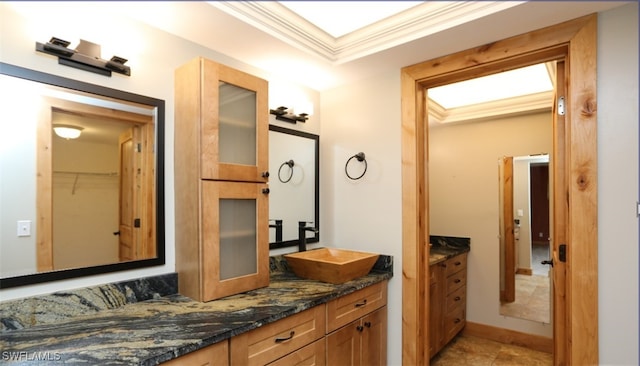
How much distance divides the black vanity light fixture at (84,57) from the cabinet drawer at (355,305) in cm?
156

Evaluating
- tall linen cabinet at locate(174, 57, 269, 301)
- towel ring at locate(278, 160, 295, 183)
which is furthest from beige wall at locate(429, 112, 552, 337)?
tall linen cabinet at locate(174, 57, 269, 301)

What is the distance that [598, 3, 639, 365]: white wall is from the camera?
1368 millimetres

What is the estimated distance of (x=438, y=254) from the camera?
2934mm

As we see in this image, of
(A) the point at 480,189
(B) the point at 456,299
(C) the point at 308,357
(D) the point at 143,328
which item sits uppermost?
(A) the point at 480,189

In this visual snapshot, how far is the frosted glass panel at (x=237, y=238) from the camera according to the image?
1653 mm

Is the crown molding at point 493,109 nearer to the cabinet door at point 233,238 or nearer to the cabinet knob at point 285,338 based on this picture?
the cabinet door at point 233,238

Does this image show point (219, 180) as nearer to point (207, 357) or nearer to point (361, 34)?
point (207, 357)

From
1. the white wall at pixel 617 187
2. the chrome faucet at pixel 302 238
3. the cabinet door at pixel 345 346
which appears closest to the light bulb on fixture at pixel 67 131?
the chrome faucet at pixel 302 238

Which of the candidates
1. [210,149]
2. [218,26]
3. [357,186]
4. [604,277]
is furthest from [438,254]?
[218,26]

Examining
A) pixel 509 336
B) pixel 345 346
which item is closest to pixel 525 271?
pixel 509 336

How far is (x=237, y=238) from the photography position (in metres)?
1.73

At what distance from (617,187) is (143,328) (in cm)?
206

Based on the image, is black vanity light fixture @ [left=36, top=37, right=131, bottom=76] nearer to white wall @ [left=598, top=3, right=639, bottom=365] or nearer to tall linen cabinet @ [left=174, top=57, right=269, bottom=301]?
tall linen cabinet @ [left=174, top=57, right=269, bottom=301]

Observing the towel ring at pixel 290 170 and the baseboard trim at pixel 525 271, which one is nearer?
the towel ring at pixel 290 170
